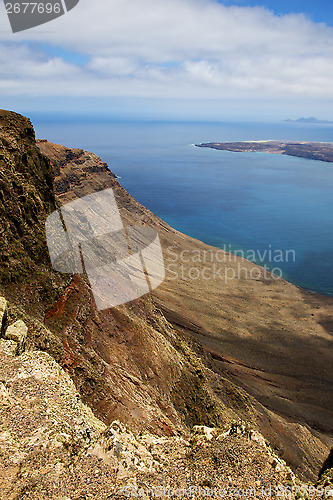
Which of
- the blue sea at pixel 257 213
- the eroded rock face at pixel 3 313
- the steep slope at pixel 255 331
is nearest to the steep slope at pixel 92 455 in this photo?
the eroded rock face at pixel 3 313

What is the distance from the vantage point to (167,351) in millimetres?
23188

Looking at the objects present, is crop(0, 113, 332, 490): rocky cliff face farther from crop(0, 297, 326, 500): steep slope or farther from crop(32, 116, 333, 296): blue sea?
crop(32, 116, 333, 296): blue sea

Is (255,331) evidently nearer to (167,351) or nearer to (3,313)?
(167,351)

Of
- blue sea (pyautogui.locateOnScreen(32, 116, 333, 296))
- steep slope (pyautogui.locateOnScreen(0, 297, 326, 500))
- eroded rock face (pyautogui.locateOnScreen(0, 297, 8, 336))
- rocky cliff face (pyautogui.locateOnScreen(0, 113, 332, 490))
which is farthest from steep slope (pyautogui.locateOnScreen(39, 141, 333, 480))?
eroded rock face (pyautogui.locateOnScreen(0, 297, 8, 336))

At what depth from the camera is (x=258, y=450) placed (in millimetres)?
11750

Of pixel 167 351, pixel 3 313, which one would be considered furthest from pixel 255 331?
pixel 3 313

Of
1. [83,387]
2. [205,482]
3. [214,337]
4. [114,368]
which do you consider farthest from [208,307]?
[205,482]

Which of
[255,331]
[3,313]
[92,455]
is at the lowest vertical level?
[255,331]

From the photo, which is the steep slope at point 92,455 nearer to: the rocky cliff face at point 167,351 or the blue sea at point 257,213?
the rocky cliff face at point 167,351

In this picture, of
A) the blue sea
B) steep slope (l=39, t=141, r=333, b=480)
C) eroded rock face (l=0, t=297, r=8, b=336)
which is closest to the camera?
eroded rock face (l=0, t=297, r=8, b=336)

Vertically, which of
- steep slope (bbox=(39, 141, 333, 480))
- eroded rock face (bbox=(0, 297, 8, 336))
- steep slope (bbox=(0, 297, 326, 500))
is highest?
eroded rock face (bbox=(0, 297, 8, 336))

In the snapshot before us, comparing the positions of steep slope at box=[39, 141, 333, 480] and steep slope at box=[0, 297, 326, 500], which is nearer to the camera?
steep slope at box=[0, 297, 326, 500]

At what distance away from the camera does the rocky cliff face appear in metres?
15.6

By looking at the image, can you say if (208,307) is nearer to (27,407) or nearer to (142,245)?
(142,245)
